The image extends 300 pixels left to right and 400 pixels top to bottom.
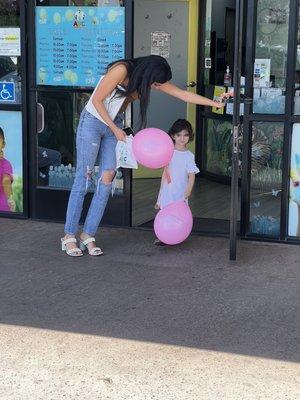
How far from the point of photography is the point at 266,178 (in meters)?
5.98

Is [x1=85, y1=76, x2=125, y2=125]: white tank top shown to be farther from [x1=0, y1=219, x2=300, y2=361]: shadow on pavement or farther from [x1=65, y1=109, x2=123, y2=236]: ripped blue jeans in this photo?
[x1=0, y1=219, x2=300, y2=361]: shadow on pavement

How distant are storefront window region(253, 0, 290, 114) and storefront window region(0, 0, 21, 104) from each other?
2.18 metres

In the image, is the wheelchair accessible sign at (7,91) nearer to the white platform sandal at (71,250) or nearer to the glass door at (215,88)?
the white platform sandal at (71,250)

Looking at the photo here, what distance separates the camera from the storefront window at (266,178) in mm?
5887

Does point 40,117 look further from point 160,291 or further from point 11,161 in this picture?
point 160,291

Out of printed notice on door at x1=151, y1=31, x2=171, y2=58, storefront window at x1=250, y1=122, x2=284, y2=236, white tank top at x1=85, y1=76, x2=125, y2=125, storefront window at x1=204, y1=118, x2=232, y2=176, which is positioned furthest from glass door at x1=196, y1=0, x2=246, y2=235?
white tank top at x1=85, y1=76, x2=125, y2=125

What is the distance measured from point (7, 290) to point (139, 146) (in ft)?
4.60

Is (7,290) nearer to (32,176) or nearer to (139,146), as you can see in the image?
(139,146)

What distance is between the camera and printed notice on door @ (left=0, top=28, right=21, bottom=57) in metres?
6.42

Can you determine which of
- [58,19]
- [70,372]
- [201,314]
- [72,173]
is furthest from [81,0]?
[70,372]

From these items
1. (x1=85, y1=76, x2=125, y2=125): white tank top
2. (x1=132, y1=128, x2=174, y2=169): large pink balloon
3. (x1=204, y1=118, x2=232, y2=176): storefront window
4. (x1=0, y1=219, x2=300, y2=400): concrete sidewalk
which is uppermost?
(x1=85, y1=76, x2=125, y2=125): white tank top

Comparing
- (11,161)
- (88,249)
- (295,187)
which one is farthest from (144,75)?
(11,161)

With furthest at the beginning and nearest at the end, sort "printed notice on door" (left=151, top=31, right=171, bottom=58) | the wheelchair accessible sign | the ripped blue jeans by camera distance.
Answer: "printed notice on door" (left=151, top=31, right=171, bottom=58) < the wheelchair accessible sign < the ripped blue jeans

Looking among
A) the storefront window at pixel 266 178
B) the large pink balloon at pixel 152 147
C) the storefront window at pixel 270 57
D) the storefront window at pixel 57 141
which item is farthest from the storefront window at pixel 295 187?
the storefront window at pixel 57 141
